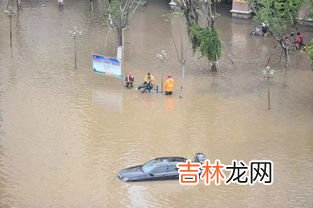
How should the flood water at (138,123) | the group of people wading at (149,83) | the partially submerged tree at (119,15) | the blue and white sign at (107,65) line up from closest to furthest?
Result: the flood water at (138,123) → the group of people wading at (149,83) → the blue and white sign at (107,65) → the partially submerged tree at (119,15)

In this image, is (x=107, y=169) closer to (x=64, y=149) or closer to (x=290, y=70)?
(x=64, y=149)

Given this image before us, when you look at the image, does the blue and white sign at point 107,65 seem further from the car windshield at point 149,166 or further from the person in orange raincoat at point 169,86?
the car windshield at point 149,166

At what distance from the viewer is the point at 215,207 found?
74.7 feet

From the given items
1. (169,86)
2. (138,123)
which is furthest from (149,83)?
(138,123)

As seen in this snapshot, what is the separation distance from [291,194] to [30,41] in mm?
24424

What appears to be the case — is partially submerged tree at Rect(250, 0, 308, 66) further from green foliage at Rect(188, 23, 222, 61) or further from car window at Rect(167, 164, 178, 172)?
car window at Rect(167, 164, 178, 172)

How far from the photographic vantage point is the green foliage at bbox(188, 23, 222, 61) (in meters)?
35.4

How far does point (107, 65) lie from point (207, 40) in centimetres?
→ 560

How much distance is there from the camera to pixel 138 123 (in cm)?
2991

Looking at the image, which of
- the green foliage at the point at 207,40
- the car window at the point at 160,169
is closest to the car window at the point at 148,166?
the car window at the point at 160,169

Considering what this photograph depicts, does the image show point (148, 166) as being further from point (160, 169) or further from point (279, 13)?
point (279, 13)

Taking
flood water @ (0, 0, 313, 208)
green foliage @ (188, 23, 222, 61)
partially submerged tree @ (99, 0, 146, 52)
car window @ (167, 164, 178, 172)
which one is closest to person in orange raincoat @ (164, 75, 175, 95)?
flood water @ (0, 0, 313, 208)

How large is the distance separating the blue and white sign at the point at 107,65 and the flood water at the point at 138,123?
447 millimetres

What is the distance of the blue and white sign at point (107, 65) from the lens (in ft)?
114
